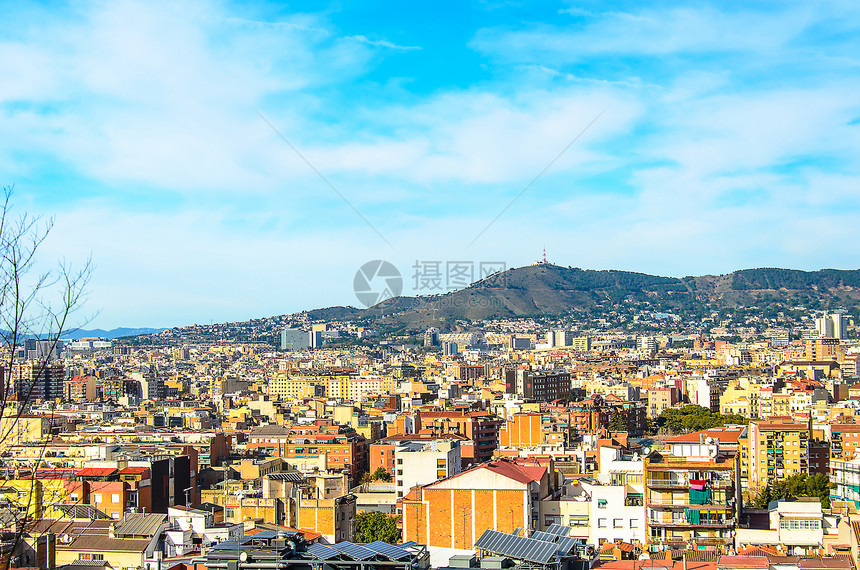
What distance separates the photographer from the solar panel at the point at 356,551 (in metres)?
8.85

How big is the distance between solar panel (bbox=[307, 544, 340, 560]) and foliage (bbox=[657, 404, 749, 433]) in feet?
115

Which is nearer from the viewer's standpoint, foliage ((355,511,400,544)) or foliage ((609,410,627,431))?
foliage ((355,511,400,544))

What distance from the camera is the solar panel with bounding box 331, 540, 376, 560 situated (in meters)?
8.85

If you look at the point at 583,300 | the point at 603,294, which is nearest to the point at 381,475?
the point at 583,300

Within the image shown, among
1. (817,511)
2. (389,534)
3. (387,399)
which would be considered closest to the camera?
(817,511)

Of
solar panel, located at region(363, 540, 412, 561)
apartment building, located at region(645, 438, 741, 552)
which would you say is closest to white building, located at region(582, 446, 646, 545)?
apartment building, located at region(645, 438, 741, 552)

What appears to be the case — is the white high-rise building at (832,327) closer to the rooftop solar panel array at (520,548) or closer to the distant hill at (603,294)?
the distant hill at (603,294)

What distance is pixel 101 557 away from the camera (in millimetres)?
12805

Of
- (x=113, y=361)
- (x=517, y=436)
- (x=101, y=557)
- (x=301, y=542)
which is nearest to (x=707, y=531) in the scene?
(x=301, y=542)

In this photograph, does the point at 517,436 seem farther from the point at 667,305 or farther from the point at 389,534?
the point at 667,305

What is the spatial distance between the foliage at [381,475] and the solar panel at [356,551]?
2111cm

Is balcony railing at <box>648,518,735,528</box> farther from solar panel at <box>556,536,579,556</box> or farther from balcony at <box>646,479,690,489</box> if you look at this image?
solar panel at <box>556,536,579,556</box>

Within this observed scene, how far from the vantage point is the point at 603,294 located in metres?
193

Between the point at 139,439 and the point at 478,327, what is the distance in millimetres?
132158
